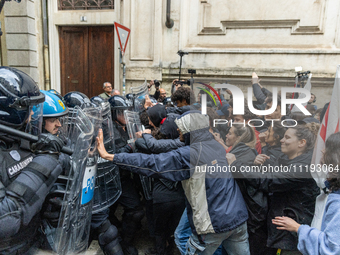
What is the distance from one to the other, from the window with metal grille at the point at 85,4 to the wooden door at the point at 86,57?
2.01 feet

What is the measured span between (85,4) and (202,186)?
7875mm

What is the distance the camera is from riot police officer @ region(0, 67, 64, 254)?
Answer: 3.94 feet

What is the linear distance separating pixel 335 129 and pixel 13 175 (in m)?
2.05

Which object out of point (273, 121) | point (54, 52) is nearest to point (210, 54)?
point (54, 52)

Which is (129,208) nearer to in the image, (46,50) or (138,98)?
(138,98)

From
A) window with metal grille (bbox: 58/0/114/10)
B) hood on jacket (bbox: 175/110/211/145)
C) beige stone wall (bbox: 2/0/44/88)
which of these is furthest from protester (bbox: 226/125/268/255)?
beige stone wall (bbox: 2/0/44/88)

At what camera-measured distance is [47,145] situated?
1.48 m

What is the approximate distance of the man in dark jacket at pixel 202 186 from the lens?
1.84m

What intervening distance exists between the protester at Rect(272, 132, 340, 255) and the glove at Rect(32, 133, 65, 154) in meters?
1.65

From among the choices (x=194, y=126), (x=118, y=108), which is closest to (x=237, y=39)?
(x=118, y=108)

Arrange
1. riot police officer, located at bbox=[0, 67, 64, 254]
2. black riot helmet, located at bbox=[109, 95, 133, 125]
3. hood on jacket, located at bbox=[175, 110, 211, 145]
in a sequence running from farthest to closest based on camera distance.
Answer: black riot helmet, located at bbox=[109, 95, 133, 125] → hood on jacket, located at bbox=[175, 110, 211, 145] → riot police officer, located at bbox=[0, 67, 64, 254]

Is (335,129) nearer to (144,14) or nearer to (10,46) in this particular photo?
(144,14)

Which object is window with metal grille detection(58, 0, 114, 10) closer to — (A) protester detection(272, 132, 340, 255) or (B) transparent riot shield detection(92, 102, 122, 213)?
(B) transparent riot shield detection(92, 102, 122, 213)

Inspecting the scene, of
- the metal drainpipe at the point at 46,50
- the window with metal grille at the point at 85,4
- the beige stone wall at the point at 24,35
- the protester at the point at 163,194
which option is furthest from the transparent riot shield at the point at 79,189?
the metal drainpipe at the point at 46,50
